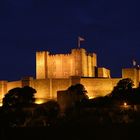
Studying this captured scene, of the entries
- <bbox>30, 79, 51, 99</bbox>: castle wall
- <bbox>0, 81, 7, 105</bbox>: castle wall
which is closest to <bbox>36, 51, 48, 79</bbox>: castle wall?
<bbox>0, 81, 7, 105</bbox>: castle wall

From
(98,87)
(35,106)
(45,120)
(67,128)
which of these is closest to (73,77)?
(98,87)

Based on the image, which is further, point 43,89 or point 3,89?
point 3,89

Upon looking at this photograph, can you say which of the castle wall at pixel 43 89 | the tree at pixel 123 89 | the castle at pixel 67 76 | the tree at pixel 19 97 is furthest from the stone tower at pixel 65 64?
the tree at pixel 19 97

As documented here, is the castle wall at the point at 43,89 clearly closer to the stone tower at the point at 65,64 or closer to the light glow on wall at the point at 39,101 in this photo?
the light glow on wall at the point at 39,101

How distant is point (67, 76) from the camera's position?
62.3 metres

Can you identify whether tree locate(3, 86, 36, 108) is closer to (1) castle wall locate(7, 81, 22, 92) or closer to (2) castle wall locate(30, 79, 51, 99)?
(2) castle wall locate(30, 79, 51, 99)

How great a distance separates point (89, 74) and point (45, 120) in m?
14.9

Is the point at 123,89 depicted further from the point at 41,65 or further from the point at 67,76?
the point at 41,65

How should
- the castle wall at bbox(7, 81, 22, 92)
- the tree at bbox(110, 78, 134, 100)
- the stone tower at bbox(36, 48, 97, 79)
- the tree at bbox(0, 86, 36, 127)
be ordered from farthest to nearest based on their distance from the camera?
1. the stone tower at bbox(36, 48, 97, 79)
2. the castle wall at bbox(7, 81, 22, 92)
3. the tree at bbox(110, 78, 134, 100)
4. the tree at bbox(0, 86, 36, 127)

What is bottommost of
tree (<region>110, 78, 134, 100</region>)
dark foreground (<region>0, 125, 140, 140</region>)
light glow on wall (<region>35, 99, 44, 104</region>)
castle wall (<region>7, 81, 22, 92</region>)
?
dark foreground (<region>0, 125, 140, 140</region>)

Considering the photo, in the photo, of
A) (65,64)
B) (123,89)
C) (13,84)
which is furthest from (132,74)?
(13,84)

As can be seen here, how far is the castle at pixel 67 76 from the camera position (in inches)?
2295

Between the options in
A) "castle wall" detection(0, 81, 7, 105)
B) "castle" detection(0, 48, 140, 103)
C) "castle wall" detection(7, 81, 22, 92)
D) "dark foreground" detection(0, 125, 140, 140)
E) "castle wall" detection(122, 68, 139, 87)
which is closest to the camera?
"dark foreground" detection(0, 125, 140, 140)

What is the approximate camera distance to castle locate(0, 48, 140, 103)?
5828 centimetres
